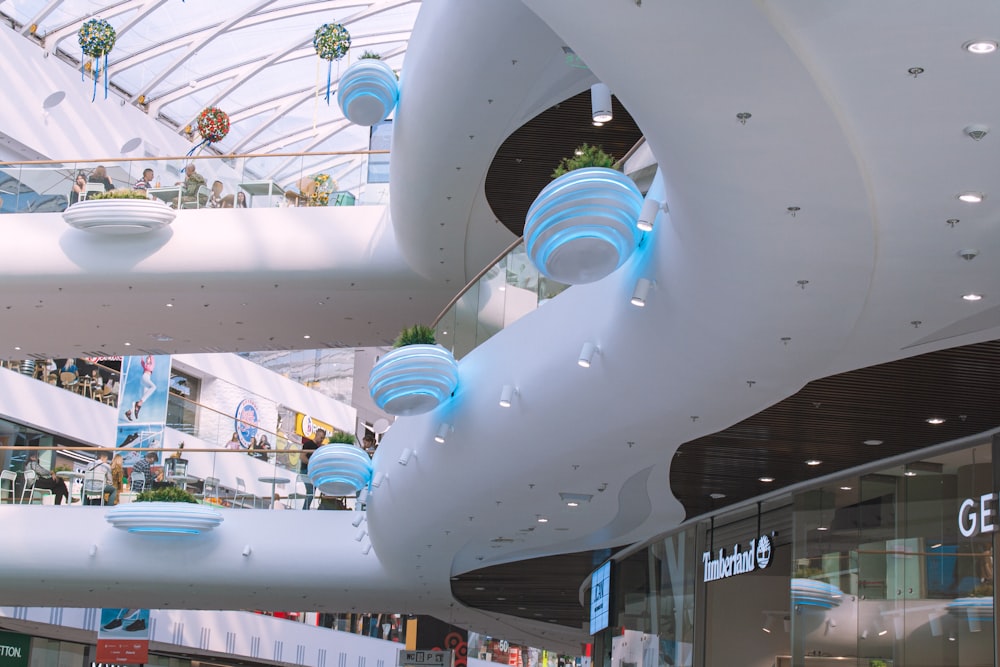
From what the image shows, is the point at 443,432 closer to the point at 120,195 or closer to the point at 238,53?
the point at 120,195

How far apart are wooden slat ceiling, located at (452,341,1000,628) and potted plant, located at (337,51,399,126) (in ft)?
17.2

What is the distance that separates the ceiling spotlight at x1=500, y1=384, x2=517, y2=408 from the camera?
30.6 ft

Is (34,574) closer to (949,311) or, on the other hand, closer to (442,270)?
(442,270)

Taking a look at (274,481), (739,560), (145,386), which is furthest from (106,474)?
(739,560)

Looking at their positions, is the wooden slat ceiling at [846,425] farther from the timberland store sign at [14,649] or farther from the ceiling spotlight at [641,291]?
the timberland store sign at [14,649]

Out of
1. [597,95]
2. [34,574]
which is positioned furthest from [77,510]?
[597,95]

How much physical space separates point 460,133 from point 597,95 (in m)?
3.01

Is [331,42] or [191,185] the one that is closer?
[191,185]

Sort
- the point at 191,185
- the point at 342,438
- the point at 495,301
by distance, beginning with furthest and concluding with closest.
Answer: the point at 191,185
the point at 342,438
the point at 495,301

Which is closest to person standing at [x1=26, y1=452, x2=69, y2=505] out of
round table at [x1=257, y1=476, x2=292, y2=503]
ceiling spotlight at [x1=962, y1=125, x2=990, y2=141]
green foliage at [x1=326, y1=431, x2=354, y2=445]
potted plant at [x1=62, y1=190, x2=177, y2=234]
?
round table at [x1=257, y1=476, x2=292, y2=503]

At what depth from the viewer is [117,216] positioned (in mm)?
17219

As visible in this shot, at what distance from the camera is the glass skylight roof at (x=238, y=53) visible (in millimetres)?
23859

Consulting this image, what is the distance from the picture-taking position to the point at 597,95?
9.65 m

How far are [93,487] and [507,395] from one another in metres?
11.4
